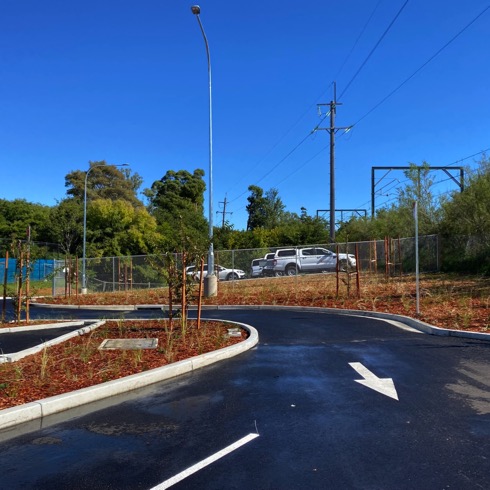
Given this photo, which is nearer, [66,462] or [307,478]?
[307,478]

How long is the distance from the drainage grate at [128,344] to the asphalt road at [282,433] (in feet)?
5.83

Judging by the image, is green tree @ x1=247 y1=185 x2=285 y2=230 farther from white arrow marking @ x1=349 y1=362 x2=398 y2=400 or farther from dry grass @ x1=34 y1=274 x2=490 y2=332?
→ white arrow marking @ x1=349 y1=362 x2=398 y2=400

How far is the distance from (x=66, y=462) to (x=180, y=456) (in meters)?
0.98

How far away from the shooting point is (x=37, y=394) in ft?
19.3

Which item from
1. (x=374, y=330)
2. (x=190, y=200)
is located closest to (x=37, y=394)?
(x=374, y=330)

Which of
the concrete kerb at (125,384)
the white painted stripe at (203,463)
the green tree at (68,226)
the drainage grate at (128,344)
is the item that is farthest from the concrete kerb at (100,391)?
the green tree at (68,226)

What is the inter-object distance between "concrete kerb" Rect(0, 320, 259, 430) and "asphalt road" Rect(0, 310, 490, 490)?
0.59ft

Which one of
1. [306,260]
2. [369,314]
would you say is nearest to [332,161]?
[306,260]

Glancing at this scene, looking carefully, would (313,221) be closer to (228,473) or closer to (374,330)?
(374,330)

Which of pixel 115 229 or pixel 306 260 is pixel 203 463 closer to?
pixel 306 260

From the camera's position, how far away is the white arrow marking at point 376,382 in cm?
611

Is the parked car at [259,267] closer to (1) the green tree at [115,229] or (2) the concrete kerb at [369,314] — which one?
(2) the concrete kerb at [369,314]

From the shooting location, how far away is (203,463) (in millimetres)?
4078

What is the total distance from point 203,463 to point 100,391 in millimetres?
2512
